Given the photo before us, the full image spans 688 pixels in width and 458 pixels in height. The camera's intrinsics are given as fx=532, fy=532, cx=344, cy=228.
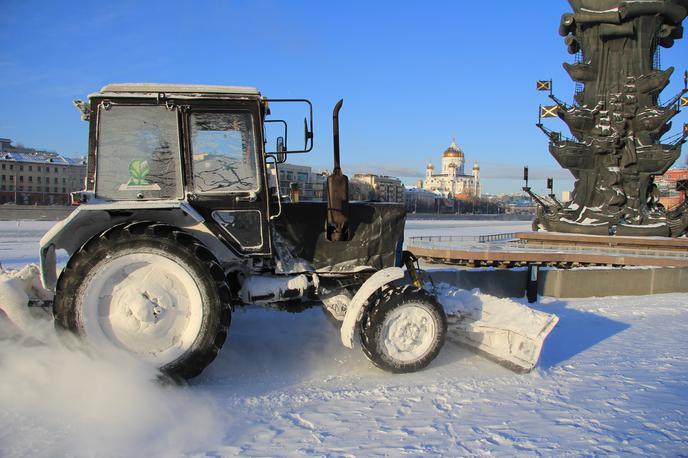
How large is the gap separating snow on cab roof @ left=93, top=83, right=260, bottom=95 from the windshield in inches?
7.9

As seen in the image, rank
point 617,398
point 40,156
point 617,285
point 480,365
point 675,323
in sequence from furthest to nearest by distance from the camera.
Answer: point 40,156
point 617,285
point 675,323
point 480,365
point 617,398

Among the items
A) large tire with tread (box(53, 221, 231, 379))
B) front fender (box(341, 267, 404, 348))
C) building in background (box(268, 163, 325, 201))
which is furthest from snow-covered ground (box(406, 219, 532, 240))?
large tire with tread (box(53, 221, 231, 379))

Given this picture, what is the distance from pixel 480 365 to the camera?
5582 mm

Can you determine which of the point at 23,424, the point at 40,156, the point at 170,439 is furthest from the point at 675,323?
the point at 40,156

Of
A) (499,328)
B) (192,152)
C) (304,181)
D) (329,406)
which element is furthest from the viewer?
(304,181)

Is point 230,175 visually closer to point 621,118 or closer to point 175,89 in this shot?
point 175,89

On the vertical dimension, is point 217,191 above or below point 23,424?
above

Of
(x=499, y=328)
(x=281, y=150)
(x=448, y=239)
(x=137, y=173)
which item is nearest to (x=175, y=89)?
(x=137, y=173)

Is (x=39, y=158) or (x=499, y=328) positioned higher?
(x=39, y=158)

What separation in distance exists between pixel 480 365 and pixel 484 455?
6.65 ft

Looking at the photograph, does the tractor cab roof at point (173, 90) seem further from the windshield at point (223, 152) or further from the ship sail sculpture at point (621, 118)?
the ship sail sculpture at point (621, 118)

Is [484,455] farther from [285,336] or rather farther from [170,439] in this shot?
[285,336]

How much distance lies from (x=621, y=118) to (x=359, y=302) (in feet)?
81.7

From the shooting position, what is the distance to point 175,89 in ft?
15.9
